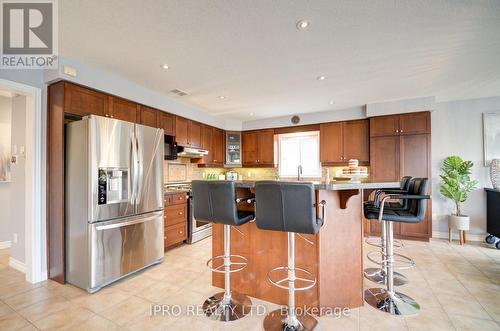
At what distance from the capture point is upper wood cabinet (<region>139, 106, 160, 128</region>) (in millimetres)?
3439

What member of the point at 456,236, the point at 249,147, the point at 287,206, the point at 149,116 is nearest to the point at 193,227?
the point at 149,116

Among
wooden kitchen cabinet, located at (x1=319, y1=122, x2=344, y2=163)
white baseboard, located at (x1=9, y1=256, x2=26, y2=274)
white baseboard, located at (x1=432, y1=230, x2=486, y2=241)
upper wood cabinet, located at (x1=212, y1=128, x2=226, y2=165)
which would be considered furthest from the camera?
upper wood cabinet, located at (x1=212, y1=128, x2=226, y2=165)

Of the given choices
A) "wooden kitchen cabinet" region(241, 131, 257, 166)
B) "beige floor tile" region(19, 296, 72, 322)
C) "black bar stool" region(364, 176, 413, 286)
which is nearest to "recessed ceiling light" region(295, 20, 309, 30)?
"black bar stool" region(364, 176, 413, 286)

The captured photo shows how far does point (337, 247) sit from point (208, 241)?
2720 mm

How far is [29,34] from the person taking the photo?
2.11m

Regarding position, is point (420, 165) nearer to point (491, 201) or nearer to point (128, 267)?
point (491, 201)

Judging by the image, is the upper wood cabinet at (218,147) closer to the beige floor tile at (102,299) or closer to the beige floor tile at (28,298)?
the beige floor tile at (102,299)

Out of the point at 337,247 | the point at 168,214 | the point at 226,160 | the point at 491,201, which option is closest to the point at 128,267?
the point at 168,214

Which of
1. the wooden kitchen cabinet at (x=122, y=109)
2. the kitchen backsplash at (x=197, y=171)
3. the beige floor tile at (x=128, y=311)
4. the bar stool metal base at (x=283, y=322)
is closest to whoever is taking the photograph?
the bar stool metal base at (x=283, y=322)

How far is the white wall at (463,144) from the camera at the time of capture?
13.0 ft

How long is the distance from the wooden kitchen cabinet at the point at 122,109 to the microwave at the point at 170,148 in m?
0.74

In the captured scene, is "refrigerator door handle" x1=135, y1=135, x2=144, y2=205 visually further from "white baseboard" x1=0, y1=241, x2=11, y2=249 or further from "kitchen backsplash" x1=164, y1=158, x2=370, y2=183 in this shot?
"white baseboard" x1=0, y1=241, x2=11, y2=249

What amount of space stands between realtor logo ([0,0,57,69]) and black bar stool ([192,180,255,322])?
6.22 feet

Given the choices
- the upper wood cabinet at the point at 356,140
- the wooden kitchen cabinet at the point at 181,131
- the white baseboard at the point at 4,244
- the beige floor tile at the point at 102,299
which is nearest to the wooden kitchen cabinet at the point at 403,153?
the upper wood cabinet at the point at 356,140
